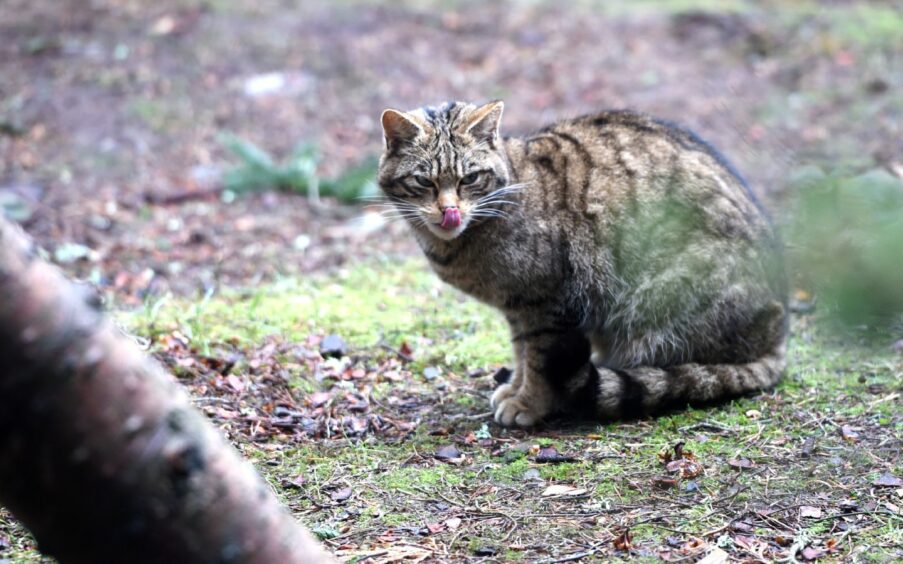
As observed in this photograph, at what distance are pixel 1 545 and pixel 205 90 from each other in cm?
699

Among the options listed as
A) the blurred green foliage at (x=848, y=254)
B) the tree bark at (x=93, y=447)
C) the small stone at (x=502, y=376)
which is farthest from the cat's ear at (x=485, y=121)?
the tree bark at (x=93, y=447)

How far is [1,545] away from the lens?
9.56 ft

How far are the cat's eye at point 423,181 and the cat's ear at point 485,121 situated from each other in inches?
11.4

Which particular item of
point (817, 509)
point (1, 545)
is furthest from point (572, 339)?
point (1, 545)

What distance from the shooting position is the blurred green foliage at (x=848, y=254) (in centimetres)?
199

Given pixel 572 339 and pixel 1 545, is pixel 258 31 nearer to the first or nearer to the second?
pixel 572 339

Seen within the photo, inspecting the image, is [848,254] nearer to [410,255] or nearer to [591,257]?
[591,257]

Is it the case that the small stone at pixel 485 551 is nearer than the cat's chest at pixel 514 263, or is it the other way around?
the small stone at pixel 485 551

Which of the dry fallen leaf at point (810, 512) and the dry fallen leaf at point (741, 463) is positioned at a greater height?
the dry fallen leaf at point (810, 512)

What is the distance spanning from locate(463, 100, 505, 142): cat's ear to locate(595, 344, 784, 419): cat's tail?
1183mm

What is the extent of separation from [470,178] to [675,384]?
1276 millimetres

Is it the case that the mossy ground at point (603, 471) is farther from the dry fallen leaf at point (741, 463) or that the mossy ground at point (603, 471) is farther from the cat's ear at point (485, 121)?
the cat's ear at point (485, 121)

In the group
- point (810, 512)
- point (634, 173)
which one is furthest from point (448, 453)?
point (634, 173)

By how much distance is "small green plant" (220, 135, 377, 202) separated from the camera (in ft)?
24.9
